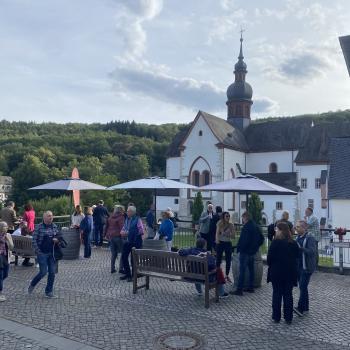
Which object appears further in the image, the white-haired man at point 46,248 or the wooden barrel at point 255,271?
the wooden barrel at point 255,271

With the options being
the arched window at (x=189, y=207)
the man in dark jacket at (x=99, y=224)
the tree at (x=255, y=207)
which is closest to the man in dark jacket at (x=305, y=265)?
the man in dark jacket at (x=99, y=224)

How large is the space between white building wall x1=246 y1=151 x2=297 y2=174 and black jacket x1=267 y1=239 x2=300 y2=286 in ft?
154

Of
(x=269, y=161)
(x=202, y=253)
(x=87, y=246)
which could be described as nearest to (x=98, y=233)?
(x=87, y=246)

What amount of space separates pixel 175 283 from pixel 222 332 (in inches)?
Answer: 141

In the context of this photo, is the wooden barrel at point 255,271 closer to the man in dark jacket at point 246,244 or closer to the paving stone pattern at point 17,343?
the man in dark jacket at point 246,244

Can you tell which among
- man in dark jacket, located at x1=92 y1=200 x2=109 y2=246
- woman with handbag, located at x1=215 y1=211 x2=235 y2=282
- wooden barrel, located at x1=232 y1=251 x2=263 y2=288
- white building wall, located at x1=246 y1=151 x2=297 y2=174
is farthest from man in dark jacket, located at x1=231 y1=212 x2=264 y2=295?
white building wall, located at x1=246 y1=151 x2=297 y2=174

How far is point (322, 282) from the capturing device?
34.8ft

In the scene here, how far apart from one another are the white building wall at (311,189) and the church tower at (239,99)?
11.8m

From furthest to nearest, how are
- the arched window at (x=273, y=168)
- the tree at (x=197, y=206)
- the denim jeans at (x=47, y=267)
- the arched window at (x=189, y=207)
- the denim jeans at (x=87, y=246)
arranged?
the arched window at (x=273, y=168)
the arched window at (x=189, y=207)
the tree at (x=197, y=206)
the denim jeans at (x=87, y=246)
the denim jeans at (x=47, y=267)

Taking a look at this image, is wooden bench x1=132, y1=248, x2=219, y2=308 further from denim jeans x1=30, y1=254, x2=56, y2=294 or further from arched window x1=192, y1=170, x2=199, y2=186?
arched window x1=192, y1=170, x2=199, y2=186

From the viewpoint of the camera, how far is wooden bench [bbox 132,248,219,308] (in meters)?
8.16

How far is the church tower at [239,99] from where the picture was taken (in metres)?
56.7

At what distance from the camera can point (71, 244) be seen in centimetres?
1313

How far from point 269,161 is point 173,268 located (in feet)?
154
